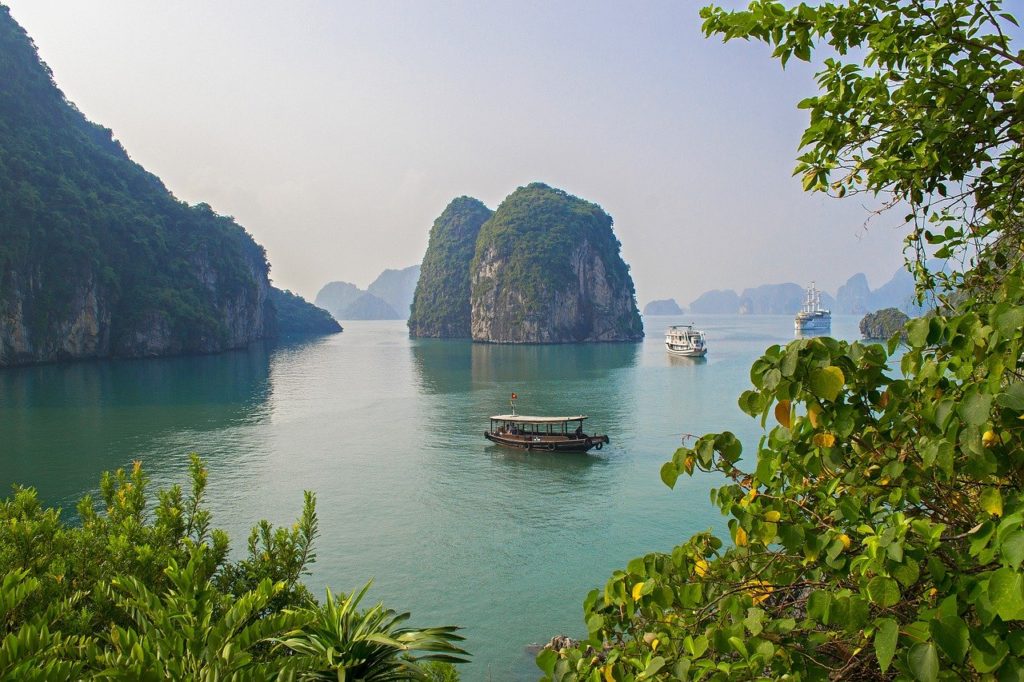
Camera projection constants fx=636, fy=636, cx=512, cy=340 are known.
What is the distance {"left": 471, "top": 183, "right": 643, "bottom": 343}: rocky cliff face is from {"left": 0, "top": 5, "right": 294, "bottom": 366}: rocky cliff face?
4111 cm

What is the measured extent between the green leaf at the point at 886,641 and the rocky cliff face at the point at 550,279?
334 ft

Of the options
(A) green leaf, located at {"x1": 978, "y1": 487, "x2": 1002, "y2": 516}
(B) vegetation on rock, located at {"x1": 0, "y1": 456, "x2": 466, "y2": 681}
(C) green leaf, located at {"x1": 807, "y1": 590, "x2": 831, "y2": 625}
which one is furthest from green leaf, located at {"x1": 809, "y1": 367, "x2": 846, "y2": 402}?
(B) vegetation on rock, located at {"x1": 0, "y1": 456, "x2": 466, "y2": 681}

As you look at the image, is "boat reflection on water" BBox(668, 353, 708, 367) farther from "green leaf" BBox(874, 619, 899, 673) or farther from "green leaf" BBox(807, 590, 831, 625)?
"green leaf" BBox(874, 619, 899, 673)

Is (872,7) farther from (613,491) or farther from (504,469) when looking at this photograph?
(504,469)

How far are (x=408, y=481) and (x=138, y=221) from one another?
65995 mm

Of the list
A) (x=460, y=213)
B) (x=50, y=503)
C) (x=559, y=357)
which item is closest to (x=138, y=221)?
(x=559, y=357)

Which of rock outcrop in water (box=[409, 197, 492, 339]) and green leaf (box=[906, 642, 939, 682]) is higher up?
rock outcrop in water (box=[409, 197, 492, 339])

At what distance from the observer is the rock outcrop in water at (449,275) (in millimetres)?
125875

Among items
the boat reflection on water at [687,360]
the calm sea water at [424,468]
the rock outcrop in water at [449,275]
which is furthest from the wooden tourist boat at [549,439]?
the rock outcrop in water at [449,275]

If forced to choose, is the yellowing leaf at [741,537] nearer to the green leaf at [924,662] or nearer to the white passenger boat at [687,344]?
the green leaf at [924,662]

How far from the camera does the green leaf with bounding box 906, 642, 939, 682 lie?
1.74 m

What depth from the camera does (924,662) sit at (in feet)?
5.82

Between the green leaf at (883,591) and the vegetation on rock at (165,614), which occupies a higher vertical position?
the green leaf at (883,591)

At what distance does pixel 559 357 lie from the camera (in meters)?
76.7
